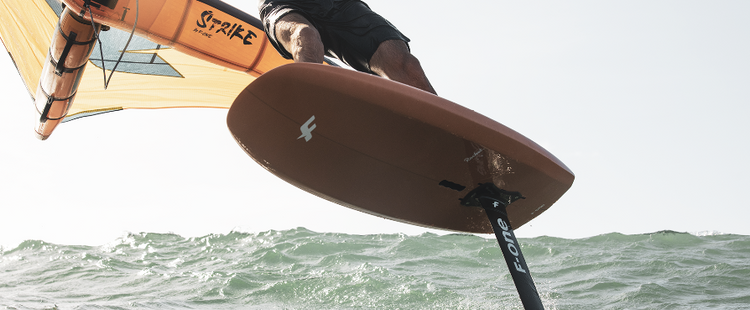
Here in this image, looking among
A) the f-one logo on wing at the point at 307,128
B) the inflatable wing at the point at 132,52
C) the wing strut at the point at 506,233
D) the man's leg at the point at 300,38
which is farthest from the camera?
the inflatable wing at the point at 132,52

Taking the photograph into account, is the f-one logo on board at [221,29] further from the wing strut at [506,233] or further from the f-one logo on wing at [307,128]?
the wing strut at [506,233]

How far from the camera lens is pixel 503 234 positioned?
4.63 feet

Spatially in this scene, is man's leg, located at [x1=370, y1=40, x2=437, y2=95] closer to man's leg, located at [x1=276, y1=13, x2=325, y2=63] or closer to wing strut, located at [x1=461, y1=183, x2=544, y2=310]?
man's leg, located at [x1=276, y1=13, x2=325, y2=63]

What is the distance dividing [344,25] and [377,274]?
10.4 ft

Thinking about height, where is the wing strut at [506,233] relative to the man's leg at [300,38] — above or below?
below

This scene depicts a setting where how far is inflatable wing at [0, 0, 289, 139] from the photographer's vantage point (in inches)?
134

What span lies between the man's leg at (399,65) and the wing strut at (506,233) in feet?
1.41

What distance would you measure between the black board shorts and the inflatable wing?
1.41 metres

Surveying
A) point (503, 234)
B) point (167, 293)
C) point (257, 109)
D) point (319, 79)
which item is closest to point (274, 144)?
point (257, 109)

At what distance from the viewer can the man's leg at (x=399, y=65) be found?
1697 mm

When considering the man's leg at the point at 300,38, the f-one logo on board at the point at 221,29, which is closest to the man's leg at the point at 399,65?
the man's leg at the point at 300,38

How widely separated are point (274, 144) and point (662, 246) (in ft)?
22.0

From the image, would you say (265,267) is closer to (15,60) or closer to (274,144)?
(15,60)

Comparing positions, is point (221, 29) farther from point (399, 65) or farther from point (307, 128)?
point (307, 128)
